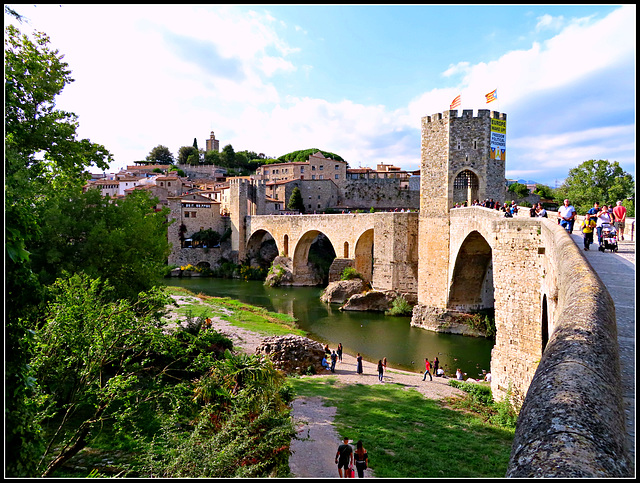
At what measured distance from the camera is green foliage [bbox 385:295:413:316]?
2588 centimetres

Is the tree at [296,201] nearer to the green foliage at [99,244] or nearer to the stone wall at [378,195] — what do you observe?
the stone wall at [378,195]

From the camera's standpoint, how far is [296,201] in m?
55.4

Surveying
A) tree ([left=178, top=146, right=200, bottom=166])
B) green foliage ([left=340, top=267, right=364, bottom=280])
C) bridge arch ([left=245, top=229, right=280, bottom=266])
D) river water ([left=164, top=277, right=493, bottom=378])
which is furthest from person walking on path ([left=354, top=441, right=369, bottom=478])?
tree ([left=178, top=146, right=200, bottom=166])

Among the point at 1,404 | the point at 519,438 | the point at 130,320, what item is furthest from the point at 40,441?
the point at 519,438

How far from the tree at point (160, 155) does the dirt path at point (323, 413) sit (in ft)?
266

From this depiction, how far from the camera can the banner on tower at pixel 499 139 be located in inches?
875

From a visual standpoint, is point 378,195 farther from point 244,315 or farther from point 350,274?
point 244,315

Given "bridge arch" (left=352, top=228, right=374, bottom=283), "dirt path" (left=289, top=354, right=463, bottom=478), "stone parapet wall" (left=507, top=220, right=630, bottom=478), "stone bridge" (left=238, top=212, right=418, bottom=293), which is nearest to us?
"stone parapet wall" (left=507, top=220, right=630, bottom=478)

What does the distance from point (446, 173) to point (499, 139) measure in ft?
11.0

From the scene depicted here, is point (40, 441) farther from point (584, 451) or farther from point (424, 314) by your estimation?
point (424, 314)

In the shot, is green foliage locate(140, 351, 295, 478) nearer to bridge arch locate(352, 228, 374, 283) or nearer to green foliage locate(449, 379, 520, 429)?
green foliage locate(449, 379, 520, 429)

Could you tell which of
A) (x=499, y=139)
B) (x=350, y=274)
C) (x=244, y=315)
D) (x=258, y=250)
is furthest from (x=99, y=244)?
(x=258, y=250)

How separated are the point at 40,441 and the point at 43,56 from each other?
38.4 ft

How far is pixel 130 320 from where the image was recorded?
7480 mm
